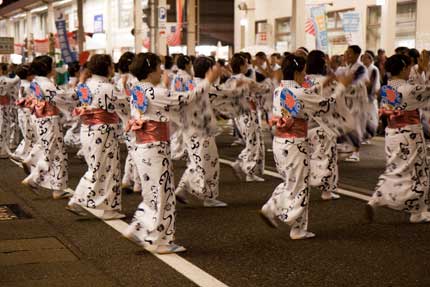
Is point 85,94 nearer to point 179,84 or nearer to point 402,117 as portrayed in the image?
point 179,84

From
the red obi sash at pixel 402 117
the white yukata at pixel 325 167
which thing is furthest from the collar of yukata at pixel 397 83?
the white yukata at pixel 325 167

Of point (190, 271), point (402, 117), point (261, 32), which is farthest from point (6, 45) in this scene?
point (190, 271)

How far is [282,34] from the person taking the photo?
82.3 feet

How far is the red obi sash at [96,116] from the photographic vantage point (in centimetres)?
754

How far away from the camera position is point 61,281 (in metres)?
5.36

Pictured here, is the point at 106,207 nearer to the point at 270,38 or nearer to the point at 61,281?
the point at 61,281

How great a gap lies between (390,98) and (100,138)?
3085 mm

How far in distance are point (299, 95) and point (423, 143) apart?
5.56ft

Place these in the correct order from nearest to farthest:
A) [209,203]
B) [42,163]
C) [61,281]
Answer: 1. [61,281]
2. [209,203]
3. [42,163]

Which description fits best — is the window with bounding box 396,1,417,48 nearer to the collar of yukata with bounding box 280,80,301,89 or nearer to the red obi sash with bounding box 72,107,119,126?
the red obi sash with bounding box 72,107,119,126

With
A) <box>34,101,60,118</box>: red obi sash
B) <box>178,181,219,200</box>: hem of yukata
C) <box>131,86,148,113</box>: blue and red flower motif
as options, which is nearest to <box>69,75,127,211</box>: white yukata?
<box>178,181,219,200</box>: hem of yukata

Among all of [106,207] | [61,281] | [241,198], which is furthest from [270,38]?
[61,281]

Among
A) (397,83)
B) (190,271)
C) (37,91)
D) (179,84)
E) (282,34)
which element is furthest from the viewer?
(282,34)

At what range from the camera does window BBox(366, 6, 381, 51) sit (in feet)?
65.6
